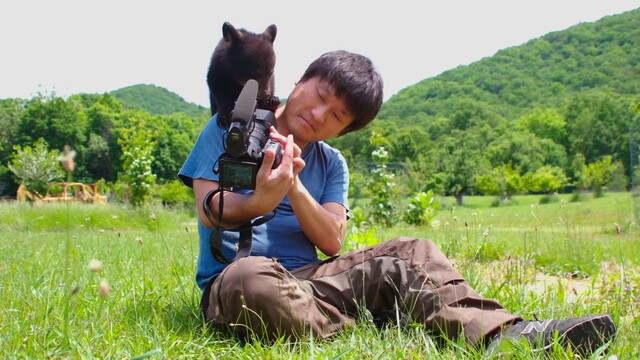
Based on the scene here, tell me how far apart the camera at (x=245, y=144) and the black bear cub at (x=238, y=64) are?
57.3 inches

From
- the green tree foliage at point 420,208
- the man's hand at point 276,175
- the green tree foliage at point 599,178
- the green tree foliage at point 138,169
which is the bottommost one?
the green tree foliage at point 599,178

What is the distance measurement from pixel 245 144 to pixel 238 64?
6.87 ft

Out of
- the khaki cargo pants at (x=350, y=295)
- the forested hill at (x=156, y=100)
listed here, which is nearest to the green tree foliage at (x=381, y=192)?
A: the khaki cargo pants at (x=350, y=295)

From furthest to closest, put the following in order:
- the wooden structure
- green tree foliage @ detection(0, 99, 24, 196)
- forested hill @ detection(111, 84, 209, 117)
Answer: forested hill @ detection(111, 84, 209, 117)
green tree foliage @ detection(0, 99, 24, 196)
the wooden structure

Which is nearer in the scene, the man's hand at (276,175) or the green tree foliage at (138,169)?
the man's hand at (276,175)

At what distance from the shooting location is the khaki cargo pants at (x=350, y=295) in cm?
141

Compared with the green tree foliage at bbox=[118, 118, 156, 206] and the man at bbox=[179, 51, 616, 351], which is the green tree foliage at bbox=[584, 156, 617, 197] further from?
the man at bbox=[179, 51, 616, 351]

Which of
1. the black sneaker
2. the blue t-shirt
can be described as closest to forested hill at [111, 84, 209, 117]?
the blue t-shirt

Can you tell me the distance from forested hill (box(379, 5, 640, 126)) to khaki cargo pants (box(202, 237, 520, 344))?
5481cm

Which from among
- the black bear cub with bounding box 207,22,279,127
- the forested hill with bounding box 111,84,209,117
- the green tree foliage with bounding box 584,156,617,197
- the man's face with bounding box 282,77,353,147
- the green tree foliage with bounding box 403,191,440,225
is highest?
the forested hill with bounding box 111,84,209,117

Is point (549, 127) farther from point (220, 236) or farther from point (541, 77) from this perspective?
point (220, 236)

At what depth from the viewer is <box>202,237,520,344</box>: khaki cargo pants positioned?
1411 mm

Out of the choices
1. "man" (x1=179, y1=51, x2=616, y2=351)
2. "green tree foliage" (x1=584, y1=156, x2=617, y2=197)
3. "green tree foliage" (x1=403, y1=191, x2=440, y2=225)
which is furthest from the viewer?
"green tree foliage" (x1=584, y1=156, x2=617, y2=197)

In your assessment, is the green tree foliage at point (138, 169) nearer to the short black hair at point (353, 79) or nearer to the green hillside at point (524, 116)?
the short black hair at point (353, 79)
